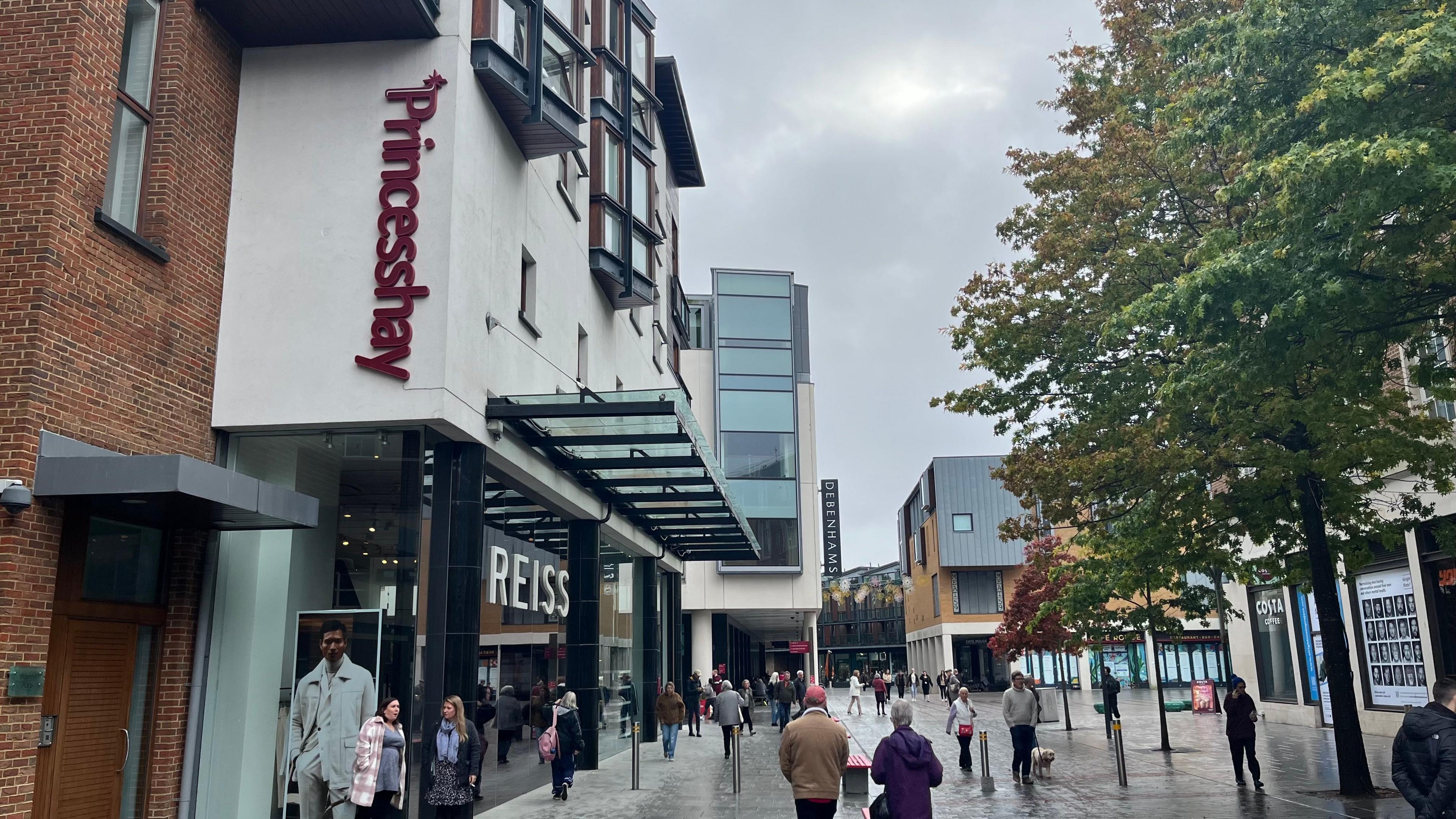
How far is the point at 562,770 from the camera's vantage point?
15953 mm

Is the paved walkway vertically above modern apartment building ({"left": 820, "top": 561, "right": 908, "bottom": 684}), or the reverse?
modern apartment building ({"left": 820, "top": 561, "right": 908, "bottom": 684})

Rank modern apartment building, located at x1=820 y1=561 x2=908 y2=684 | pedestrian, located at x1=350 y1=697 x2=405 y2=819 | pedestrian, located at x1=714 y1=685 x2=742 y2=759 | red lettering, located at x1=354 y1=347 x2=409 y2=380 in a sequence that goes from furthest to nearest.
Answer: modern apartment building, located at x1=820 y1=561 x2=908 y2=684 → pedestrian, located at x1=714 y1=685 x2=742 y2=759 → red lettering, located at x1=354 y1=347 x2=409 y2=380 → pedestrian, located at x1=350 y1=697 x2=405 y2=819

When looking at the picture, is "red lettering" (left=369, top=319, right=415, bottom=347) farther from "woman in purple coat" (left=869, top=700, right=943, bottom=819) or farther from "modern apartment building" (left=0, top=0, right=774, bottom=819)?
"woman in purple coat" (left=869, top=700, right=943, bottom=819)

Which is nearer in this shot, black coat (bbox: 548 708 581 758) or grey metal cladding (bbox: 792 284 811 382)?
black coat (bbox: 548 708 581 758)

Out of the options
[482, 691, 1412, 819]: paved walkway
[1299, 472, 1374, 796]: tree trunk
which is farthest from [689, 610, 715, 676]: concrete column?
[1299, 472, 1374, 796]: tree trunk

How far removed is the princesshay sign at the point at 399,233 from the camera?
12383 millimetres

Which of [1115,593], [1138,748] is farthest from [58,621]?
[1138,748]

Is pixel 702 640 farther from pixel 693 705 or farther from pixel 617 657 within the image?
pixel 617 657

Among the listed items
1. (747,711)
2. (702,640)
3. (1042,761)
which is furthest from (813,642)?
(1042,761)

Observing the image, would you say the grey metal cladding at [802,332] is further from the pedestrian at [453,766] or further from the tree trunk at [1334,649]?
the pedestrian at [453,766]

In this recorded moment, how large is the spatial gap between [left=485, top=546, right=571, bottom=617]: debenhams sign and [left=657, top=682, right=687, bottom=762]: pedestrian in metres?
3.46

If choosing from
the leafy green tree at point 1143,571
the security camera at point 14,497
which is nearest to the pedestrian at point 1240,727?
the leafy green tree at point 1143,571

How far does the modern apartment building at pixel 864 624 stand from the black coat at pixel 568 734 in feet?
286

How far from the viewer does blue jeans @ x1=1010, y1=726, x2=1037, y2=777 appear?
17328 millimetres
